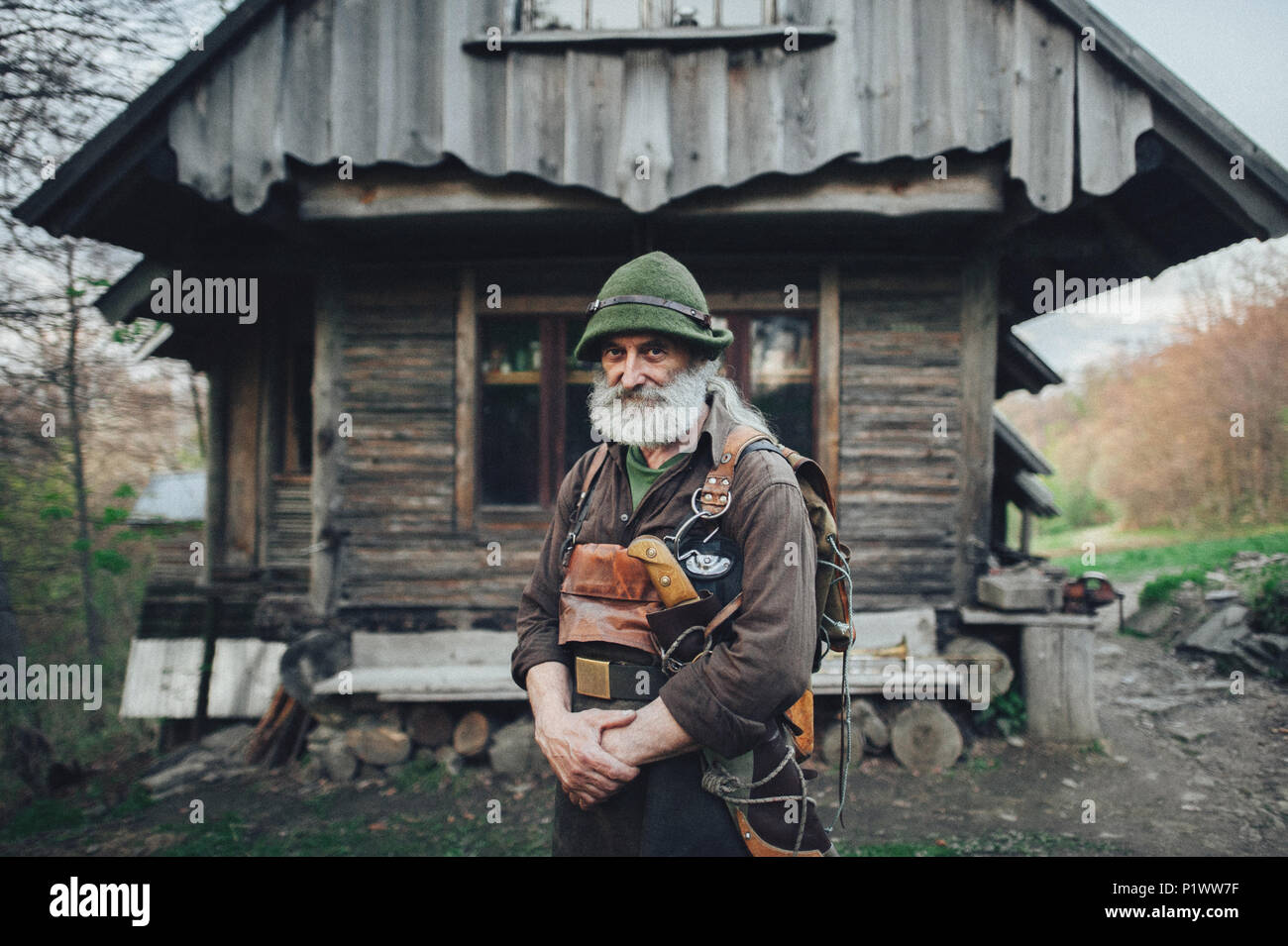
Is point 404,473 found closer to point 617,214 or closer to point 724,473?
point 617,214

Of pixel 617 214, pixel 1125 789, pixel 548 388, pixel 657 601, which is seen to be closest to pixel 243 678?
pixel 548 388

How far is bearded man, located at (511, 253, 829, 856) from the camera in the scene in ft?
5.70

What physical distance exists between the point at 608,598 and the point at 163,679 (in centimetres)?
685

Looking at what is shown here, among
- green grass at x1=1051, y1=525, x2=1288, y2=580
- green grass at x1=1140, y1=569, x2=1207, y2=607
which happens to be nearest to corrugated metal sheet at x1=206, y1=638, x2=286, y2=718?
green grass at x1=1051, y1=525, x2=1288, y2=580

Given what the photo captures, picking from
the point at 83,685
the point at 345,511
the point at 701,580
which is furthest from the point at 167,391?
the point at 701,580

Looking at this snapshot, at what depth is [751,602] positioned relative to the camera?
176 centimetres

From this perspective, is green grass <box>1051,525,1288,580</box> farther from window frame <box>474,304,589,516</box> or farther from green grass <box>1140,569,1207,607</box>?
window frame <box>474,304,589,516</box>

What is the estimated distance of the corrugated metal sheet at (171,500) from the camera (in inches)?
382

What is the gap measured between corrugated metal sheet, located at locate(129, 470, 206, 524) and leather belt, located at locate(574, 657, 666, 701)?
31.3ft

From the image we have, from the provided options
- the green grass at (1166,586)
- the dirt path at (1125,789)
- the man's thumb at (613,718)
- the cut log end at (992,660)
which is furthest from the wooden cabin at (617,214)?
the green grass at (1166,586)

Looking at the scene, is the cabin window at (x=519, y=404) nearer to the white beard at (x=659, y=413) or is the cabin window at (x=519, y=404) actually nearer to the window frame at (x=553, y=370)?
the window frame at (x=553, y=370)

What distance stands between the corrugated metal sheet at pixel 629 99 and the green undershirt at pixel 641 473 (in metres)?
3.00

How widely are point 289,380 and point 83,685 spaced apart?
4633mm

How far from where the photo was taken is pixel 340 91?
15.9 feet
